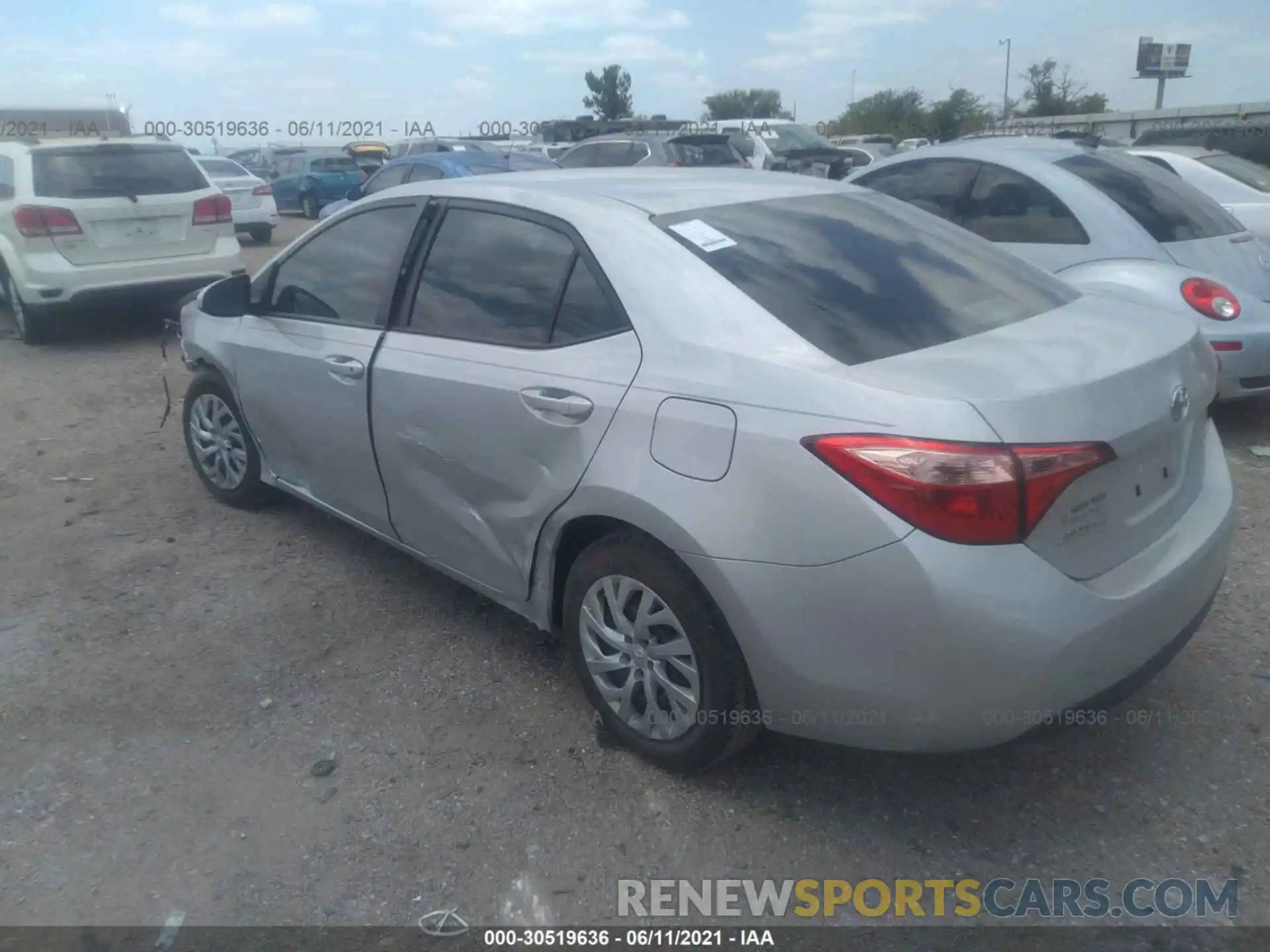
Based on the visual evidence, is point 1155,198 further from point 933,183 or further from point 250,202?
point 250,202

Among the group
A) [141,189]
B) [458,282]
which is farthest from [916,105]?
[458,282]

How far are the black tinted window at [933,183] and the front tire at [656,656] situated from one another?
159 inches

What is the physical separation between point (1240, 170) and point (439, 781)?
28.6ft

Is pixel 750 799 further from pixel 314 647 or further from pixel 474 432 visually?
pixel 314 647

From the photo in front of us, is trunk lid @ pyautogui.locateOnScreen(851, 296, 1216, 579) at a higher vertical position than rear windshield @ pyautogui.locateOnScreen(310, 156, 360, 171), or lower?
lower

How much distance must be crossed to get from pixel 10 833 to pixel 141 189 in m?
7.14

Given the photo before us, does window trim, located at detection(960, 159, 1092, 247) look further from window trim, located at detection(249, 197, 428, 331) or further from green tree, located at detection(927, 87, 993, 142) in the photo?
green tree, located at detection(927, 87, 993, 142)

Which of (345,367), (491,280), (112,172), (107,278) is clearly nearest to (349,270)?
(345,367)

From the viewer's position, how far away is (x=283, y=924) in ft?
8.57

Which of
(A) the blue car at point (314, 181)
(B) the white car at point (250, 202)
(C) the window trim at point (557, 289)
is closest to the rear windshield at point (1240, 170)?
(C) the window trim at point (557, 289)

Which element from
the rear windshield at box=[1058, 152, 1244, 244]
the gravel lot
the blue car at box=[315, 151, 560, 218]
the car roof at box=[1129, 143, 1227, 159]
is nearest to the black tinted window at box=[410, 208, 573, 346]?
the gravel lot

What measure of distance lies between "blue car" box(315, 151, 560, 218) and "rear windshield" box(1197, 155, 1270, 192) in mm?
6832

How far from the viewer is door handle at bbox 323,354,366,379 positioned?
150 inches

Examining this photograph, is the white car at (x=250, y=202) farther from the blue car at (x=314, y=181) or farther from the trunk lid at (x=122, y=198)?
the trunk lid at (x=122, y=198)
